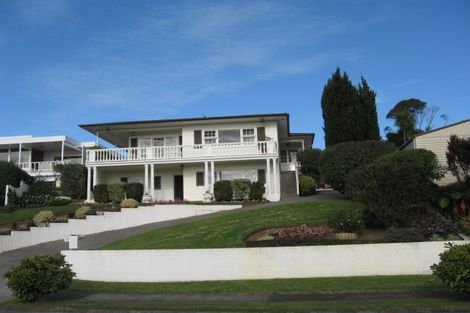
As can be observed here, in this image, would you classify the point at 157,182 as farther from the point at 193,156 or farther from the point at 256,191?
the point at 256,191

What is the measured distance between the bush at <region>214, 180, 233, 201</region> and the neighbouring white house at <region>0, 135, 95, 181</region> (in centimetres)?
1663

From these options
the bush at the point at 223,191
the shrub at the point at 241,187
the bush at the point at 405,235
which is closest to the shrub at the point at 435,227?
the bush at the point at 405,235

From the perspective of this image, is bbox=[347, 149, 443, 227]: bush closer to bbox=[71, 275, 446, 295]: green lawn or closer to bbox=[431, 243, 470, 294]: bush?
bbox=[71, 275, 446, 295]: green lawn

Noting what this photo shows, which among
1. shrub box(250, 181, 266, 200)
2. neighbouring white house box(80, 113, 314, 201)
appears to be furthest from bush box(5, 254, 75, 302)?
neighbouring white house box(80, 113, 314, 201)

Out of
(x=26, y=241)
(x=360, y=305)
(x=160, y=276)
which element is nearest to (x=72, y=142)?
(x=26, y=241)

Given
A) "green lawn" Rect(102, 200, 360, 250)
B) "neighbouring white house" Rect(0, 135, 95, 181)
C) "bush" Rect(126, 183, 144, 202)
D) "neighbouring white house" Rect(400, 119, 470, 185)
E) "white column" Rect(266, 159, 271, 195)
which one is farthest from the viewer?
"neighbouring white house" Rect(0, 135, 95, 181)

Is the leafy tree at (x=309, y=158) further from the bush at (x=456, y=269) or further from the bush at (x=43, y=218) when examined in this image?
the bush at (x=456, y=269)

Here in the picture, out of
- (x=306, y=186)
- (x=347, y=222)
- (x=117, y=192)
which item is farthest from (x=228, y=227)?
(x=117, y=192)

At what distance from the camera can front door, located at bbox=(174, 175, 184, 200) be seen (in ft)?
108

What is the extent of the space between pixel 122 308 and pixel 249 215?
11.7 meters

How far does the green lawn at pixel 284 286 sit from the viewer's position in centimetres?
1164

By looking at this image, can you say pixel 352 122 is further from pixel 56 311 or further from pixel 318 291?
pixel 56 311

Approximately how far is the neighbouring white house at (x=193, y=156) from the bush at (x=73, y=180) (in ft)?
4.96

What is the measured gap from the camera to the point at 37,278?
11.2 m
